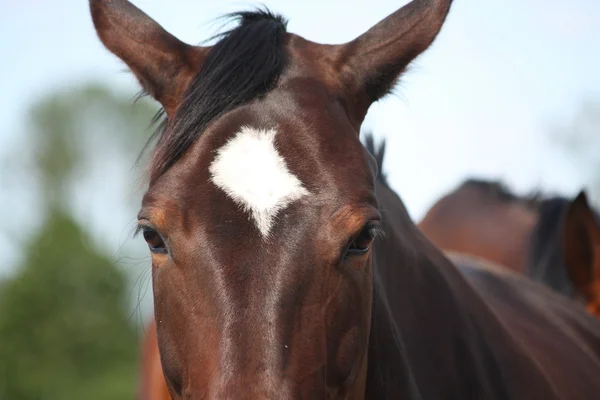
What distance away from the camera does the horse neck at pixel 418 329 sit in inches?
137

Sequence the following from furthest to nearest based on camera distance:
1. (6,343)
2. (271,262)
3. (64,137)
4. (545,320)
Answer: (64,137) < (6,343) < (545,320) < (271,262)

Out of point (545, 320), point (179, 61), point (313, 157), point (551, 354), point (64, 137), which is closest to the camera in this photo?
point (313, 157)

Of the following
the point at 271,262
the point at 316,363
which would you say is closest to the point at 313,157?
the point at 271,262

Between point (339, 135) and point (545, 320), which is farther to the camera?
point (545, 320)

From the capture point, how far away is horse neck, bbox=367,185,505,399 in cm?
349

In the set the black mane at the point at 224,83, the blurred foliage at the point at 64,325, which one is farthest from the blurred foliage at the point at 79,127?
the black mane at the point at 224,83

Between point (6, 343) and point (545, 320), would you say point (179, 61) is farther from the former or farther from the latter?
point (6, 343)

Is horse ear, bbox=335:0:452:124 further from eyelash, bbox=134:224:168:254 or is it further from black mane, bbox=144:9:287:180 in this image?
eyelash, bbox=134:224:168:254

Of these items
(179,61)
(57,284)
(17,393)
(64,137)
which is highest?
(179,61)

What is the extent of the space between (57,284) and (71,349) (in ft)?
6.48

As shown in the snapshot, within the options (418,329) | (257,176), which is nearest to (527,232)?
(418,329)

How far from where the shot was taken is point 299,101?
3162 mm

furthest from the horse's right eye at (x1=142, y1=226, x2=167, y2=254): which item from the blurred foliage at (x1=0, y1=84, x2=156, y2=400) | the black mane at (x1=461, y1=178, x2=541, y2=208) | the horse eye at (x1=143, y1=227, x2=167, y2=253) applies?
the blurred foliage at (x1=0, y1=84, x2=156, y2=400)

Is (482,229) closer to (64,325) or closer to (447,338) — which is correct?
(447,338)
